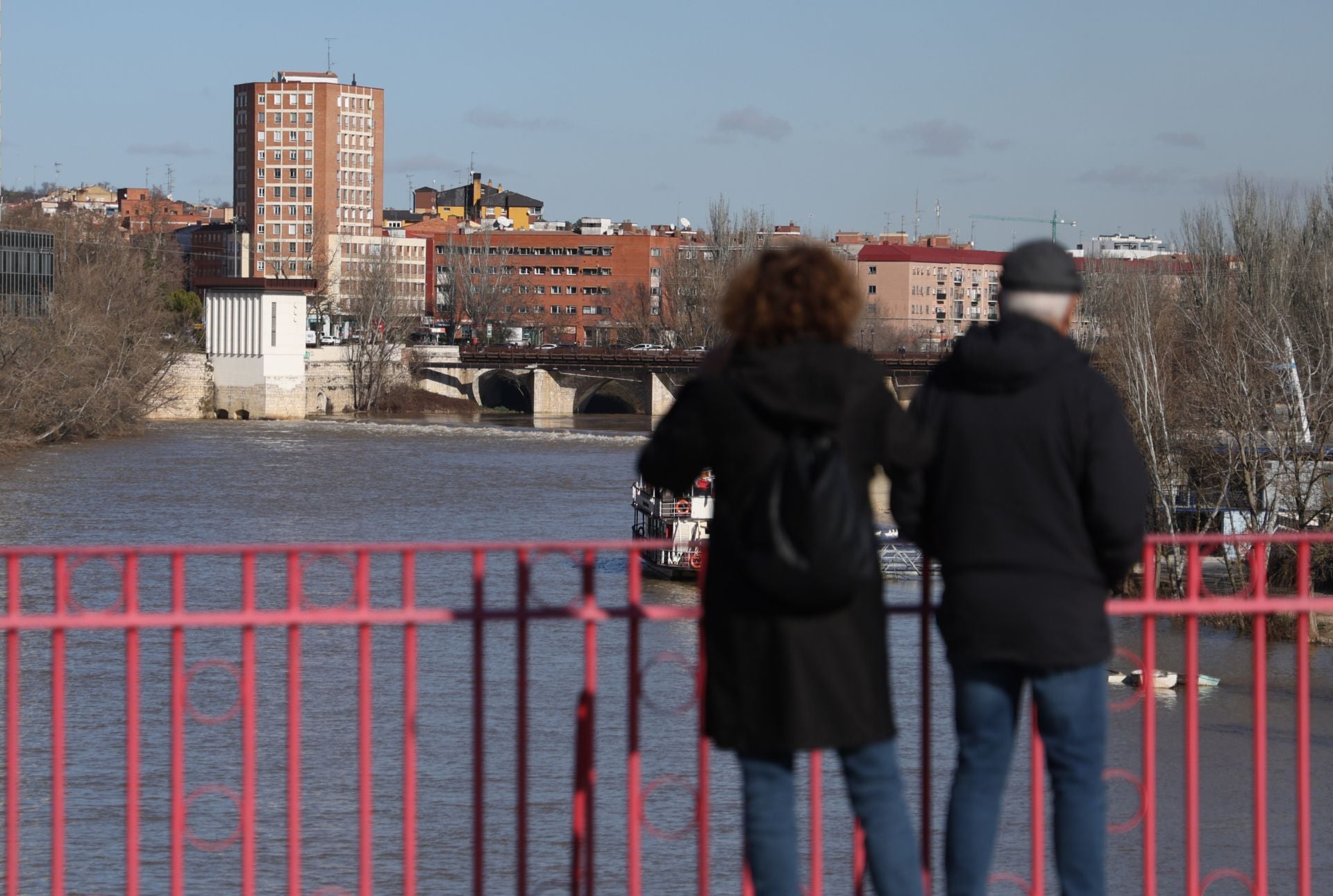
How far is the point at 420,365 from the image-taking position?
7381 centimetres

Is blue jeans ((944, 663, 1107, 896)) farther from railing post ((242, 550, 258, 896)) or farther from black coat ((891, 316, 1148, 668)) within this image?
railing post ((242, 550, 258, 896))

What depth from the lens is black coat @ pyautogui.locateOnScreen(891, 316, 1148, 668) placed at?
2.97 meters

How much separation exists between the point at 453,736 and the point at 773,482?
1698cm

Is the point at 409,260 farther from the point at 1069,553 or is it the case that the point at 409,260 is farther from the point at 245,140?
the point at 1069,553

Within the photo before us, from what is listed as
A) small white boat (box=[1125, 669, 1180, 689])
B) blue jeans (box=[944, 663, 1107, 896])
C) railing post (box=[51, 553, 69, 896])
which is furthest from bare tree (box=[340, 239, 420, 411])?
blue jeans (box=[944, 663, 1107, 896])

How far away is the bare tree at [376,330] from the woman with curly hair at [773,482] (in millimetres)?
70308

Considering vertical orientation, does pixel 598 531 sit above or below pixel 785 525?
below

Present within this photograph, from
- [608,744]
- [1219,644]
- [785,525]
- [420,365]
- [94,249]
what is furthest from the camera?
[420,365]

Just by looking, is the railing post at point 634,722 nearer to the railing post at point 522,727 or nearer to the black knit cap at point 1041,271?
the railing post at point 522,727

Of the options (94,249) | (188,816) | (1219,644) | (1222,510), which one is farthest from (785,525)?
(94,249)

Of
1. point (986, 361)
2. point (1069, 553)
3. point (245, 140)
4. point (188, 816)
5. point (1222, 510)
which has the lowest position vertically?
point (188, 816)

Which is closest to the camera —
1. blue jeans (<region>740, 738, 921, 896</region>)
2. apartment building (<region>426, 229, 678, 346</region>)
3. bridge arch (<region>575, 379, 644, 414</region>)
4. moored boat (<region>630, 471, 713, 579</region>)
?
blue jeans (<region>740, 738, 921, 896</region>)

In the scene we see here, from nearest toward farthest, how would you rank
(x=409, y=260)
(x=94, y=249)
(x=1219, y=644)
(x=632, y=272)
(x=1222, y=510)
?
(x=1219, y=644), (x=1222, y=510), (x=94, y=249), (x=632, y=272), (x=409, y=260)

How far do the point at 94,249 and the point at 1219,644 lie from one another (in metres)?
53.4
